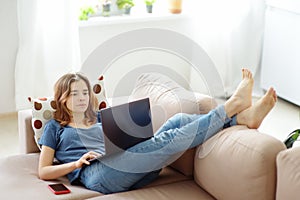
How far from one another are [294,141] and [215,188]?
1.36ft

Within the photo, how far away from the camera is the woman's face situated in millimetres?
2359

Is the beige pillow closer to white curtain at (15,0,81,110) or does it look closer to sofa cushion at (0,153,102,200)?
sofa cushion at (0,153,102,200)

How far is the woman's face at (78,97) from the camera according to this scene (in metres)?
2.36

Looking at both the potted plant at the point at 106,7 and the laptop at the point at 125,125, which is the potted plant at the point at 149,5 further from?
the laptop at the point at 125,125

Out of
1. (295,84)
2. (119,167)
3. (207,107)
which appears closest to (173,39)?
(295,84)

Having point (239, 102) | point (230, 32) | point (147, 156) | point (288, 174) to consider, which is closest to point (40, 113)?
point (147, 156)

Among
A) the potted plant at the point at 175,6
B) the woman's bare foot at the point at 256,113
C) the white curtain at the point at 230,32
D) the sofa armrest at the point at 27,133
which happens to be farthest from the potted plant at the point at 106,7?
the woman's bare foot at the point at 256,113

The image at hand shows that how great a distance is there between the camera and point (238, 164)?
1.97m

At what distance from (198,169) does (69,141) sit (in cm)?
58

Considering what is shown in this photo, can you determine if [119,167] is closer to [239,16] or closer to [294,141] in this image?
[294,141]

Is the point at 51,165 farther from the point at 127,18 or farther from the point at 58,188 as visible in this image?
the point at 127,18

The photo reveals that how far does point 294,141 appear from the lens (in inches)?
88.1

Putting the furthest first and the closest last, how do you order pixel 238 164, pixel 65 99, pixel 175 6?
pixel 175 6 → pixel 65 99 → pixel 238 164

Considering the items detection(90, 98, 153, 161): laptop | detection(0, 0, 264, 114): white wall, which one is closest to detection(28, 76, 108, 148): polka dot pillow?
detection(90, 98, 153, 161): laptop
